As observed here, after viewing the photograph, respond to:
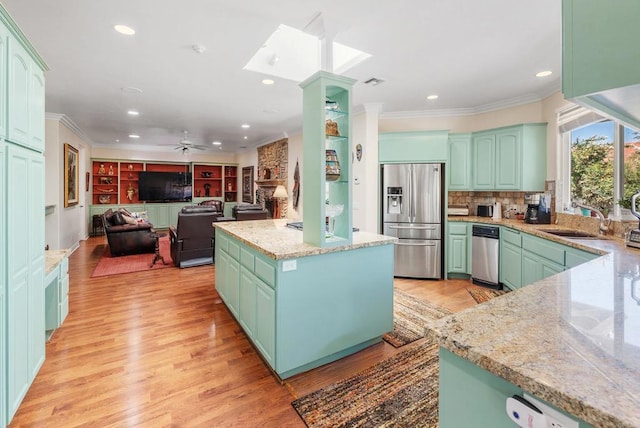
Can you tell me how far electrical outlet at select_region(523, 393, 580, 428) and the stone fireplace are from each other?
22.9 ft

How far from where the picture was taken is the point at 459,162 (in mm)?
4793

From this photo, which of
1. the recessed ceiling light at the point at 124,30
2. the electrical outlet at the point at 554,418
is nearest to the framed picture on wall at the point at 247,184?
the recessed ceiling light at the point at 124,30

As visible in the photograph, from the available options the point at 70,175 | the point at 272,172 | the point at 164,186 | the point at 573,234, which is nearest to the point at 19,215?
the point at 573,234

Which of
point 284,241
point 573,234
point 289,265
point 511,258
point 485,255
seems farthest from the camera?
point 485,255

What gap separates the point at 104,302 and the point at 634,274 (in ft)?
15.6

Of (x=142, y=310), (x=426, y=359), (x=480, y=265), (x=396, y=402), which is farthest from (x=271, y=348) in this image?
(x=480, y=265)

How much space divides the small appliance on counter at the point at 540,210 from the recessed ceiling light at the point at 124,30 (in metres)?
4.89

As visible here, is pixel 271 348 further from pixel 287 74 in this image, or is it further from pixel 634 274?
pixel 287 74

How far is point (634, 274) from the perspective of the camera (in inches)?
62.3

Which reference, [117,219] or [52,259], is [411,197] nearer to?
[52,259]

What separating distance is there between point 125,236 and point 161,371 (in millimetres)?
4591

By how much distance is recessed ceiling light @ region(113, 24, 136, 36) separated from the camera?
8.52ft

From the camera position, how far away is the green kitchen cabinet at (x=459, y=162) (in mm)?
4754

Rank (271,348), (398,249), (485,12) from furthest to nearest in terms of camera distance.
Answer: (398,249)
(485,12)
(271,348)
